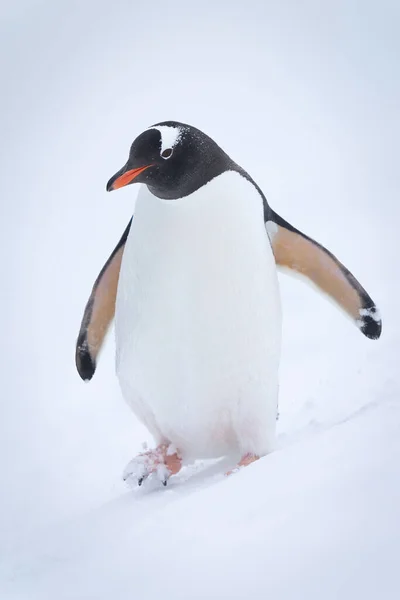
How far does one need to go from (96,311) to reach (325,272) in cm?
72

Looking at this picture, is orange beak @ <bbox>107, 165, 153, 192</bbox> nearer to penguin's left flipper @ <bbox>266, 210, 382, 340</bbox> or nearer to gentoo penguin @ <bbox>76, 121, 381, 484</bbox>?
gentoo penguin @ <bbox>76, 121, 381, 484</bbox>

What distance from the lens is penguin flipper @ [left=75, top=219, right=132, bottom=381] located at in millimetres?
2170

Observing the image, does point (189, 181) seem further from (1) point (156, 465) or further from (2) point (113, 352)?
(2) point (113, 352)

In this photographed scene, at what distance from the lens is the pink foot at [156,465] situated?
6.28ft

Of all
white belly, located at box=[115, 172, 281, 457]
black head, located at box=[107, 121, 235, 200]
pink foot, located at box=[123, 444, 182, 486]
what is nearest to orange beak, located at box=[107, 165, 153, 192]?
black head, located at box=[107, 121, 235, 200]

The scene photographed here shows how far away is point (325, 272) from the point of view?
84.3 inches

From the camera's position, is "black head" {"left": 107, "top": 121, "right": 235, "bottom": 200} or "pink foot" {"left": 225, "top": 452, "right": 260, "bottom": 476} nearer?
"black head" {"left": 107, "top": 121, "right": 235, "bottom": 200}

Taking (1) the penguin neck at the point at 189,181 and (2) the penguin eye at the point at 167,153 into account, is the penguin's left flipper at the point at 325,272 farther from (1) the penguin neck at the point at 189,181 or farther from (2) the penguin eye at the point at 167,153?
(2) the penguin eye at the point at 167,153

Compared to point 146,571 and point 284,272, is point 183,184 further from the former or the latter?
point 146,571

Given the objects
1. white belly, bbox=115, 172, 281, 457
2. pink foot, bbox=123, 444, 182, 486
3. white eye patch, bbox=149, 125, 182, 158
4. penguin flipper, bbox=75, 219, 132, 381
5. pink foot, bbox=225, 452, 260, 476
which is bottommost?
pink foot, bbox=225, 452, 260, 476

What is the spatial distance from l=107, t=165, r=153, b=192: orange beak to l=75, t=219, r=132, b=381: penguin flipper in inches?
17.4

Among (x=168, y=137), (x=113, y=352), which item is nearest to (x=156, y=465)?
(x=168, y=137)

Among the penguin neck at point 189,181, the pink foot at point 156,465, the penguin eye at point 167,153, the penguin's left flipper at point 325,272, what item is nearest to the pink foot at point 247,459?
the pink foot at point 156,465

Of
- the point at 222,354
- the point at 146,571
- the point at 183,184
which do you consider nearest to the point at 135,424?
the point at 222,354
